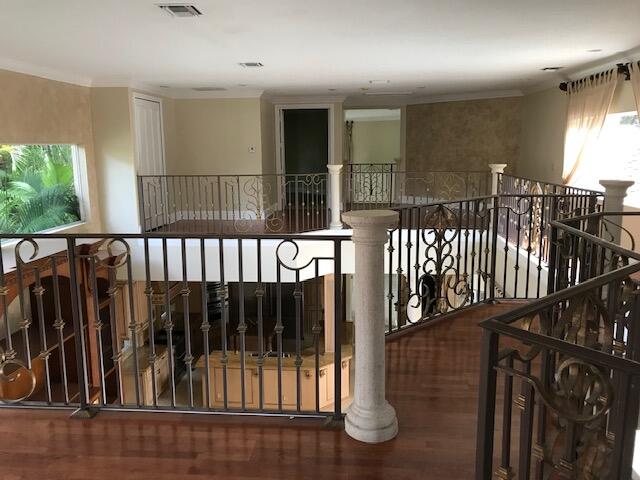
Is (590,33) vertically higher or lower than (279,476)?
higher

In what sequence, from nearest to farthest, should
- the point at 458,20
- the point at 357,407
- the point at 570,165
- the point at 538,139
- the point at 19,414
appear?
the point at 357,407 < the point at 19,414 < the point at 458,20 < the point at 570,165 < the point at 538,139

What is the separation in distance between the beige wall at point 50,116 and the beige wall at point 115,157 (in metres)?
0.12

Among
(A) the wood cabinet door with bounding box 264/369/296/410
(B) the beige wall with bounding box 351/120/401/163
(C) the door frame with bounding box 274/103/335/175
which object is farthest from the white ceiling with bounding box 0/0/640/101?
(B) the beige wall with bounding box 351/120/401/163

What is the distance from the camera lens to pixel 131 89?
8.45 m

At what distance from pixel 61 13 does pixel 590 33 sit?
4850 millimetres

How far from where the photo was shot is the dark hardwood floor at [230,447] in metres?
2.47

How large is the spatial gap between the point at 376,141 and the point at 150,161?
9.20m

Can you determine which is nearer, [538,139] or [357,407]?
[357,407]

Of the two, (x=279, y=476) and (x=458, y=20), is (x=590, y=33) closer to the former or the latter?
(x=458, y=20)

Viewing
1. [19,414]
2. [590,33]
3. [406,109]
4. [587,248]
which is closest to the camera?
[19,414]

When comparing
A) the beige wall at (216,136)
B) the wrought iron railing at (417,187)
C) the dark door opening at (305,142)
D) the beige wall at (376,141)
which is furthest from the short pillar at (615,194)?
the beige wall at (376,141)

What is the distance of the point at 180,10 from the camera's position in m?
4.09

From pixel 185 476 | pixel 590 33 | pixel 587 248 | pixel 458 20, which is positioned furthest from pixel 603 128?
pixel 185 476

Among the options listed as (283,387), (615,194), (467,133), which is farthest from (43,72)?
(467,133)
